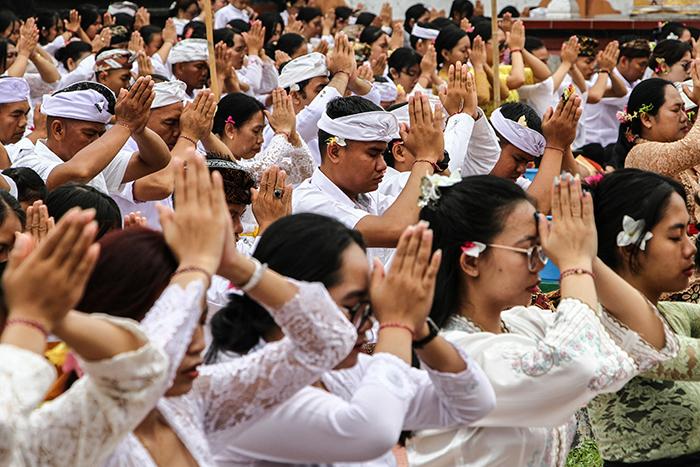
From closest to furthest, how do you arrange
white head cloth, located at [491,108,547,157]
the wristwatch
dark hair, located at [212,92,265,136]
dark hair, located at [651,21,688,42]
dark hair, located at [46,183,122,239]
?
the wristwatch → dark hair, located at [46,183,122,239] → white head cloth, located at [491,108,547,157] → dark hair, located at [212,92,265,136] → dark hair, located at [651,21,688,42]

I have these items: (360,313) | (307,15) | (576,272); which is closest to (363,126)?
(576,272)

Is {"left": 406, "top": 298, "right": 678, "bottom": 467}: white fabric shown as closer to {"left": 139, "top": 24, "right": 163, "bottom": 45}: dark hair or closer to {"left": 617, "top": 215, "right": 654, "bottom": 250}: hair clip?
{"left": 617, "top": 215, "right": 654, "bottom": 250}: hair clip

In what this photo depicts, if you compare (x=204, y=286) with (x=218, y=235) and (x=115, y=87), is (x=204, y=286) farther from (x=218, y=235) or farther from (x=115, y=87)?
(x=115, y=87)

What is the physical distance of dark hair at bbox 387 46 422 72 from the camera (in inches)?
335

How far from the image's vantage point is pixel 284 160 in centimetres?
480

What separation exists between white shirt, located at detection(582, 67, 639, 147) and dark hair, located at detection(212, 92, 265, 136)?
5342 millimetres

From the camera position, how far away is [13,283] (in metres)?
1.32

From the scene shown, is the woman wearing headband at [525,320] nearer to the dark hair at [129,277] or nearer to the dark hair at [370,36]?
the dark hair at [129,277]

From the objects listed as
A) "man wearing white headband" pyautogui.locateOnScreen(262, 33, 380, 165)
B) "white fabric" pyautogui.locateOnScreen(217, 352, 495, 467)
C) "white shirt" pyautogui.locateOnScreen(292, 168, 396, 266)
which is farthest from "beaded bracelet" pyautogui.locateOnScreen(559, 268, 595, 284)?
"man wearing white headband" pyautogui.locateOnScreen(262, 33, 380, 165)

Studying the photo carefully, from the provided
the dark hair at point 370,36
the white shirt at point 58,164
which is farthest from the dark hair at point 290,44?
the white shirt at point 58,164

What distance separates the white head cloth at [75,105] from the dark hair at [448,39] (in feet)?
17.3

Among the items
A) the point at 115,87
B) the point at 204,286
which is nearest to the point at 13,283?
the point at 204,286

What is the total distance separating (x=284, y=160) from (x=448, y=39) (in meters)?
4.67

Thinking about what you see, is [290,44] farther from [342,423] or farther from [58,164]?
[342,423]
